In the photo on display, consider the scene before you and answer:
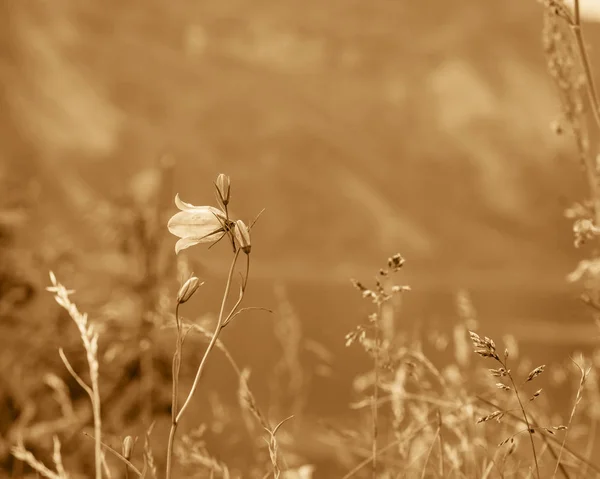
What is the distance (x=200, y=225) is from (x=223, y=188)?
5 centimetres

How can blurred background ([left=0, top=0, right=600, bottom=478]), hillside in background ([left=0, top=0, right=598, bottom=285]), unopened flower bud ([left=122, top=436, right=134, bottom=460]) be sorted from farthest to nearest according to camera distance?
hillside in background ([left=0, top=0, right=598, bottom=285]) → blurred background ([left=0, top=0, right=600, bottom=478]) → unopened flower bud ([left=122, top=436, right=134, bottom=460])

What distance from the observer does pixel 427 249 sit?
130ft

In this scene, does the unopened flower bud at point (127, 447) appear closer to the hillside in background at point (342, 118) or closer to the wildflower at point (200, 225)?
the wildflower at point (200, 225)

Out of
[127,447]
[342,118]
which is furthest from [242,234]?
[342,118]

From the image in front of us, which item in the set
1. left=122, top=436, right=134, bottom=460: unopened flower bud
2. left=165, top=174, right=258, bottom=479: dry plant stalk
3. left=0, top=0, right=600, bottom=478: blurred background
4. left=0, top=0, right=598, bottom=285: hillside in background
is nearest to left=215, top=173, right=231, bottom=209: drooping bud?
left=165, top=174, right=258, bottom=479: dry plant stalk

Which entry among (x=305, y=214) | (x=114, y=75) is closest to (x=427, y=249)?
(x=305, y=214)

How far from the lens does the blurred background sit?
88.7ft

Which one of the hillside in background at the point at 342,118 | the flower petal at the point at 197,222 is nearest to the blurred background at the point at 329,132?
the hillside in background at the point at 342,118

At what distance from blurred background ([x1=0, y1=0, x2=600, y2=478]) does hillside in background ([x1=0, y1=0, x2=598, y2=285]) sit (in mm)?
124

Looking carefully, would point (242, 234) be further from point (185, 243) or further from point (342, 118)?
point (342, 118)

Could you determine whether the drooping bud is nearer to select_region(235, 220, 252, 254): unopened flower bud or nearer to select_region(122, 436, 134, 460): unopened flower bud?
select_region(235, 220, 252, 254): unopened flower bud

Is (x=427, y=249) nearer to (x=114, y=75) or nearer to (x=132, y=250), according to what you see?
(x=114, y=75)

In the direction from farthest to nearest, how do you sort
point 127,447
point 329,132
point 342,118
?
point 329,132 < point 342,118 < point 127,447

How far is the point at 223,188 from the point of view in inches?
22.4
